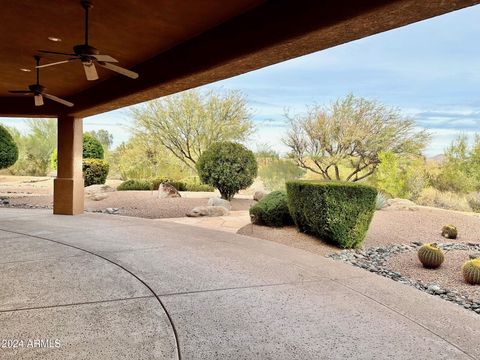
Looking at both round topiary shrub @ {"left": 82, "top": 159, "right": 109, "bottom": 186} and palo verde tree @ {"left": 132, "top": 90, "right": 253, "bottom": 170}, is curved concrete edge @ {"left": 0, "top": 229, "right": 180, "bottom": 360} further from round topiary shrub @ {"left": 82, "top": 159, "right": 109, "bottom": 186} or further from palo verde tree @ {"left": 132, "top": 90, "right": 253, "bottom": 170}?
palo verde tree @ {"left": 132, "top": 90, "right": 253, "bottom": 170}

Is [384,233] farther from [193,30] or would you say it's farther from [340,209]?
[193,30]

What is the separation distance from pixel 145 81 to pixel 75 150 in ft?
12.5

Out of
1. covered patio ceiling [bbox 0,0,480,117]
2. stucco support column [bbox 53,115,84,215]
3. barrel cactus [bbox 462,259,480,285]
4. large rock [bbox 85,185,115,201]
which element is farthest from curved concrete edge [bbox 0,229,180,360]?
large rock [bbox 85,185,115,201]

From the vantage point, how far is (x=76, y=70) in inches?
232

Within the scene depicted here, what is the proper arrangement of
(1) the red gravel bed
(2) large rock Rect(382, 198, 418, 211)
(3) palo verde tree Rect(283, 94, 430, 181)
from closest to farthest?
(1) the red gravel bed, (2) large rock Rect(382, 198, 418, 211), (3) palo verde tree Rect(283, 94, 430, 181)

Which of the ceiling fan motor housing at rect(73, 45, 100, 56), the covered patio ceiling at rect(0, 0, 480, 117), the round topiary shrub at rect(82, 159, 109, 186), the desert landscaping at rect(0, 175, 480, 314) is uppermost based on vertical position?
the covered patio ceiling at rect(0, 0, 480, 117)

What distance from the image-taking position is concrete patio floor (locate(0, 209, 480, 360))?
92.0 inches

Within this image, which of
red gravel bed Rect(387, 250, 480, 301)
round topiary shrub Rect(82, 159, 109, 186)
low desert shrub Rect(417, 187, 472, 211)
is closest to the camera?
red gravel bed Rect(387, 250, 480, 301)

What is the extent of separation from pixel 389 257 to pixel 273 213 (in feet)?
7.03

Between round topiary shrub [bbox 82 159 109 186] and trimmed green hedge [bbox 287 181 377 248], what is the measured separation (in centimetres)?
1095

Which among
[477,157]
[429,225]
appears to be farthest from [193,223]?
[477,157]

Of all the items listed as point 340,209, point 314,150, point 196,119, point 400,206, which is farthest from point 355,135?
point 340,209

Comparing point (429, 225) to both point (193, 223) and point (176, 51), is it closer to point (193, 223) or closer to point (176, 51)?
point (193, 223)

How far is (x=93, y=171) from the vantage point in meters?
14.5
